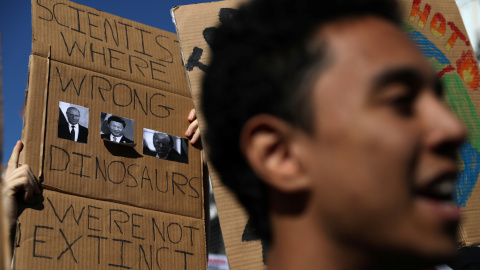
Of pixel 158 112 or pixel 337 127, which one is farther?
pixel 158 112

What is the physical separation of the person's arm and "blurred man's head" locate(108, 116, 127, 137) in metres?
0.28

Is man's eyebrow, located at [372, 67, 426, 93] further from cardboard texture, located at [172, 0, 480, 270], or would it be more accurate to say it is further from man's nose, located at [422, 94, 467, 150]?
cardboard texture, located at [172, 0, 480, 270]

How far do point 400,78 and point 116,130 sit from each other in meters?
1.24

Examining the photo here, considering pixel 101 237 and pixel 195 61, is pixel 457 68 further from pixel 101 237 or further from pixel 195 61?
pixel 101 237

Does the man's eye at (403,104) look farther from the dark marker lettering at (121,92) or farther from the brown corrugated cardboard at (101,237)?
the dark marker lettering at (121,92)

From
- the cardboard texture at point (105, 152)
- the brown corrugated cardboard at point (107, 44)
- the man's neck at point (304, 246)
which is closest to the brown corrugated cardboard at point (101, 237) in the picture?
the cardboard texture at point (105, 152)

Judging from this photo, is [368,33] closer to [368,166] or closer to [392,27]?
[392,27]

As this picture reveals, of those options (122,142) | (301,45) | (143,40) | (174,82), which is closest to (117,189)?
(122,142)

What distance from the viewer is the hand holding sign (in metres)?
1.51

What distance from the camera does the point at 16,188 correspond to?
152 cm

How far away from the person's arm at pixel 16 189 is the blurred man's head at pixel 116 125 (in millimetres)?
277

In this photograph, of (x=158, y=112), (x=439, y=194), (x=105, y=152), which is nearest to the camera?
(x=439, y=194)

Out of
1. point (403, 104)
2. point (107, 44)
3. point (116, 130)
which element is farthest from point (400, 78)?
point (107, 44)

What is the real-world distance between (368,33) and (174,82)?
132 cm
